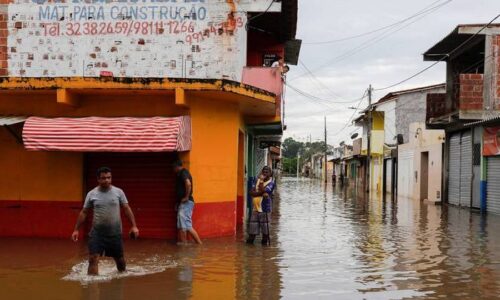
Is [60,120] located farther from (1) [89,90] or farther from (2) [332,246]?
(2) [332,246]

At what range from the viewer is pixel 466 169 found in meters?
24.7

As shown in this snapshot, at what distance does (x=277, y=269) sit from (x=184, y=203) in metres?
2.93

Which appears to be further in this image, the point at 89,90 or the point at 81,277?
the point at 89,90

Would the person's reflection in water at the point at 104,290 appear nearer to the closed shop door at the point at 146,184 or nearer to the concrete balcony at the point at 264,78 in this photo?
the closed shop door at the point at 146,184

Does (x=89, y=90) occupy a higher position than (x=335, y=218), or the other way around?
(x=89, y=90)

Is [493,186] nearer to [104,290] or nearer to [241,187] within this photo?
[241,187]

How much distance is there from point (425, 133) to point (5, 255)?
26663 millimetres

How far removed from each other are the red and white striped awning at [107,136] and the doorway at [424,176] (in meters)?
23.3

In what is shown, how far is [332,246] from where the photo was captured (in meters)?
11.6

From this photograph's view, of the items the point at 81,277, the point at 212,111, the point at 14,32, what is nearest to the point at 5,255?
the point at 81,277

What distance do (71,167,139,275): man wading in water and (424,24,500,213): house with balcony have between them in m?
16.2

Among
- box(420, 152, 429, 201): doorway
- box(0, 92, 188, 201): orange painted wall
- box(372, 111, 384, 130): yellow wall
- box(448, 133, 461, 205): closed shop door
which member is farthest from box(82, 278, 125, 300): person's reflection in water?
box(372, 111, 384, 130): yellow wall

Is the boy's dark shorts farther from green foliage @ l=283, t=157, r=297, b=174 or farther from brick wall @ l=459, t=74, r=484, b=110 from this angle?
green foliage @ l=283, t=157, r=297, b=174

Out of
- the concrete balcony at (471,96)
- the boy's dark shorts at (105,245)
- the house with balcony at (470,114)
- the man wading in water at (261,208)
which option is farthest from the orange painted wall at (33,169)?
the concrete balcony at (471,96)
